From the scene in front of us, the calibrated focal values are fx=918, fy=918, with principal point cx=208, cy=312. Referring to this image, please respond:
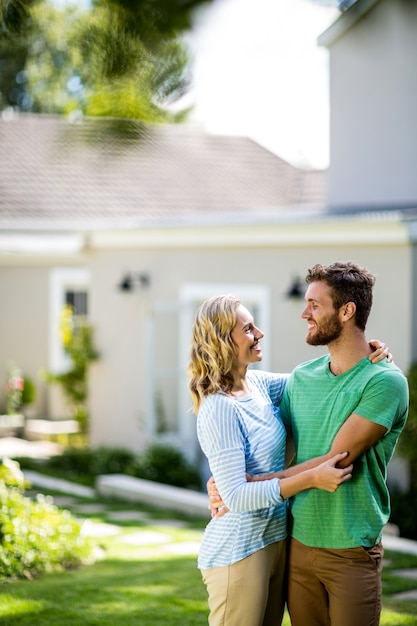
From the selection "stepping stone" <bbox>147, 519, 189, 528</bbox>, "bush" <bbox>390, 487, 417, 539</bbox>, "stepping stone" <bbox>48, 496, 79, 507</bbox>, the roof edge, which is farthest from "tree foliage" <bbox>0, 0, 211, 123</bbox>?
"stepping stone" <bbox>48, 496, 79, 507</bbox>

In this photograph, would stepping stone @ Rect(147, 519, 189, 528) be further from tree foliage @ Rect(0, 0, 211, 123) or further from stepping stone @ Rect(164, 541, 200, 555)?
tree foliage @ Rect(0, 0, 211, 123)

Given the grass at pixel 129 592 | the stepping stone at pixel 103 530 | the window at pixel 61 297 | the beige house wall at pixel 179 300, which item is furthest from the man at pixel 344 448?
the window at pixel 61 297

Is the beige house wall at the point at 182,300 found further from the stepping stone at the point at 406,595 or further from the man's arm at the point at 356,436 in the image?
the man's arm at the point at 356,436

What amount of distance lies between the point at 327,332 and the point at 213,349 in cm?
37

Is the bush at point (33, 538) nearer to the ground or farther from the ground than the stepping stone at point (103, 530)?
farther from the ground

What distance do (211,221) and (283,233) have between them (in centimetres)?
93

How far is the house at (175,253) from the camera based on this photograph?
9.48 m

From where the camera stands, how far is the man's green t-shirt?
9.31 feet

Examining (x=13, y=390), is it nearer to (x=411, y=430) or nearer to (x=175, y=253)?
(x=175, y=253)

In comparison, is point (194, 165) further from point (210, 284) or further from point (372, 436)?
point (372, 436)

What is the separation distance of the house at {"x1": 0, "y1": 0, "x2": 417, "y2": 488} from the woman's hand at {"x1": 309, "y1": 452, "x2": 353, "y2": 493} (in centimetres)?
470

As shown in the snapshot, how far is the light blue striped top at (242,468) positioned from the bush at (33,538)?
3.11 metres

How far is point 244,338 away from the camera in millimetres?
3043

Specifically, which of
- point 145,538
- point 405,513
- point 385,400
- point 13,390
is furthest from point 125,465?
point 385,400
